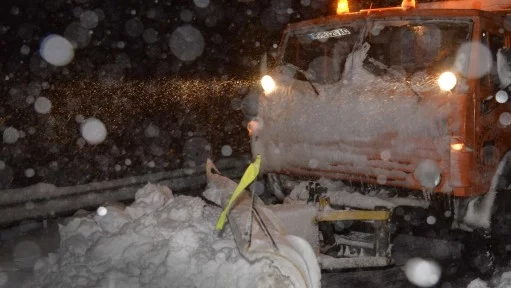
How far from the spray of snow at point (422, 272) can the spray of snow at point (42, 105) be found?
18.7 feet

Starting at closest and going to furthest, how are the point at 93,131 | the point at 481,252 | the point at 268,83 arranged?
the point at 481,252, the point at 268,83, the point at 93,131

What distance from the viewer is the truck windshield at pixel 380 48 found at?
5.23 m

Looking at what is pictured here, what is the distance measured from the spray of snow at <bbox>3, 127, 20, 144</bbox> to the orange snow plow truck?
3989 millimetres

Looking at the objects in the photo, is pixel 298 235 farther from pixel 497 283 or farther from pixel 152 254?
pixel 497 283

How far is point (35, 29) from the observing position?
8547 millimetres

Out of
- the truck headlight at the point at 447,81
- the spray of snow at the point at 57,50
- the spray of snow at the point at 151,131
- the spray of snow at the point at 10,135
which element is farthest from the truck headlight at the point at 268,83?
the spray of snow at the point at 151,131

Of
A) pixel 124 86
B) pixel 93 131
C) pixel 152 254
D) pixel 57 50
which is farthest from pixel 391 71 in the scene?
pixel 124 86

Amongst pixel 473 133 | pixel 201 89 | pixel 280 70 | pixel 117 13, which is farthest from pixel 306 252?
pixel 201 89

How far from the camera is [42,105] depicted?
8.41 metres

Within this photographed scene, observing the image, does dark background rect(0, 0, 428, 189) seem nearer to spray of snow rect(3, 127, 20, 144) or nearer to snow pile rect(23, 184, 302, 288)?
spray of snow rect(3, 127, 20, 144)

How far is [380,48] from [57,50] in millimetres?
5658

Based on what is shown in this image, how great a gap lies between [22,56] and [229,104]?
22.9 ft

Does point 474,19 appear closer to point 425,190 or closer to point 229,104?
point 425,190

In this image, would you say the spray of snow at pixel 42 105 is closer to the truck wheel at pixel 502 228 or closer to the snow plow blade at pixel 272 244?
the snow plow blade at pixel 272 244
